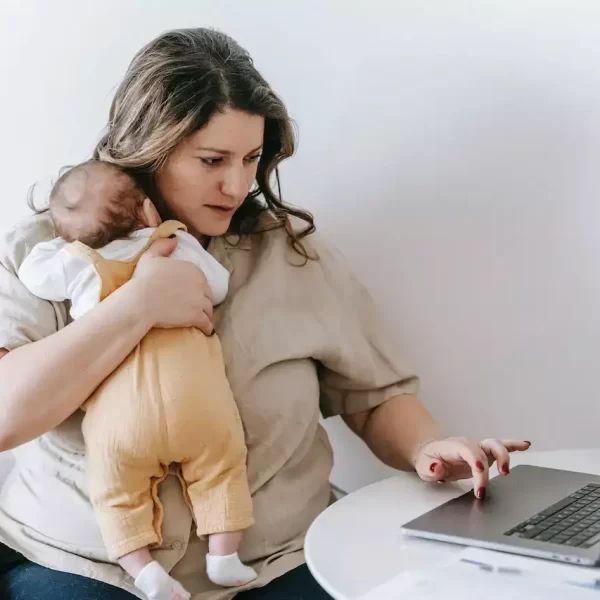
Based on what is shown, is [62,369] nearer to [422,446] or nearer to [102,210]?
[102,210]

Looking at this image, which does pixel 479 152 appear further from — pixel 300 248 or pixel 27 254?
pixel 27 254

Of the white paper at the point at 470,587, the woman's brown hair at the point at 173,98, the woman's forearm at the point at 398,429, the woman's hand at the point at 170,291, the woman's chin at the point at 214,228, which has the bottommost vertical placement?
the woman's forearm at the point at 398,429

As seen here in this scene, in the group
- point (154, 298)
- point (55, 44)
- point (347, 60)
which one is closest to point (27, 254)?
point (154, 298)

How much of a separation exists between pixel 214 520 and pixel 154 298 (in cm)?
33

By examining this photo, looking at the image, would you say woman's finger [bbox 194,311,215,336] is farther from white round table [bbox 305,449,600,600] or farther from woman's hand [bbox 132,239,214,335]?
white round table [bbox 305,449,600,600]

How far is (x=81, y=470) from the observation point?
4.02ft

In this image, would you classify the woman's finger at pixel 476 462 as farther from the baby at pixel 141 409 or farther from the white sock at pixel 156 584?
the white sock at pixel 156 584

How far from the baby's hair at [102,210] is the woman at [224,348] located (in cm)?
7

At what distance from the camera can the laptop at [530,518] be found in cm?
88

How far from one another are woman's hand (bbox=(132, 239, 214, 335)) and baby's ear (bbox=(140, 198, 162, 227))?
0.10 feet

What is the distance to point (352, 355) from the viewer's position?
1.38 metres

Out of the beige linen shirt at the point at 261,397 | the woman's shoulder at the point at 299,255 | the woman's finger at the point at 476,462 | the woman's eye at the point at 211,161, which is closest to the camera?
the woman's finger at the point at 476,462

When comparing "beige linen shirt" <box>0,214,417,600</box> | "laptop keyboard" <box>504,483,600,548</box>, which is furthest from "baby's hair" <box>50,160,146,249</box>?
Answer: "laptop keyboard" <box>504,483,600,548</box>

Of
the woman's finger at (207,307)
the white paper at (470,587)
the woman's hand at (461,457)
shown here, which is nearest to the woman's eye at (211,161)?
the woman's finger at (207,307)
